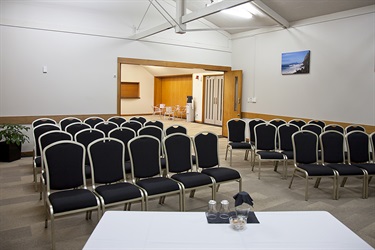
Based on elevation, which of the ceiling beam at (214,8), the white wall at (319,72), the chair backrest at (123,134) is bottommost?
the chair backrest at (123,134)

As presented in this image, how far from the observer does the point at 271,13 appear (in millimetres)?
8125

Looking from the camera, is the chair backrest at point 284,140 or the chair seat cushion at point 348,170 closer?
the chair seat cushion at point 348,170

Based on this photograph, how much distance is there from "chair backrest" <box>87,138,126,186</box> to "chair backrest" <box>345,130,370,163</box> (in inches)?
155

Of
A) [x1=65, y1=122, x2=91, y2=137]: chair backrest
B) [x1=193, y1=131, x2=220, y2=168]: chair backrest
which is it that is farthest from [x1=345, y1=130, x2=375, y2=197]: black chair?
[x1=65, y1=122, x2=91, y2=137]: chair backrest

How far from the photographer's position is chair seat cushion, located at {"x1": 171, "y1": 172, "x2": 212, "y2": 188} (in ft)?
12.8

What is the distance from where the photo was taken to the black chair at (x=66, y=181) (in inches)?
120

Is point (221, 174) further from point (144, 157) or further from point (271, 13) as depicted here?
point (271, 13)

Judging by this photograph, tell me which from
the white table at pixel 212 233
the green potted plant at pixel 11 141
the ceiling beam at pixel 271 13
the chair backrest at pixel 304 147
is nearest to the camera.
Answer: the white table at pixel 212 233

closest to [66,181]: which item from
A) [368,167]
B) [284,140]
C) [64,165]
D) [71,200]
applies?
[64,165]

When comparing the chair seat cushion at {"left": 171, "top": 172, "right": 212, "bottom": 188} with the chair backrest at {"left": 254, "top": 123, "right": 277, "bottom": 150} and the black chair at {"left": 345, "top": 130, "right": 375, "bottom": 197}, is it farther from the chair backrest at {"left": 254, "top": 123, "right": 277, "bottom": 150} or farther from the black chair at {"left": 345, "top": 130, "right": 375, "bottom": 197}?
the black chair at {"left": 345, "top": 130, "right": 375, "bottom": 197}

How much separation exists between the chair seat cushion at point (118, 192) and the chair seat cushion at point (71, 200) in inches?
5.4

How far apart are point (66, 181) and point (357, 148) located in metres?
4.71

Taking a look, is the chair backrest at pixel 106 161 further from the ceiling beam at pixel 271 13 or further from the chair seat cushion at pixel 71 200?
the ceiling beam at pixel 271 13

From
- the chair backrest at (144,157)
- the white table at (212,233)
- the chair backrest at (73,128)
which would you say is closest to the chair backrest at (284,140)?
the chair backrest at (144,157)
